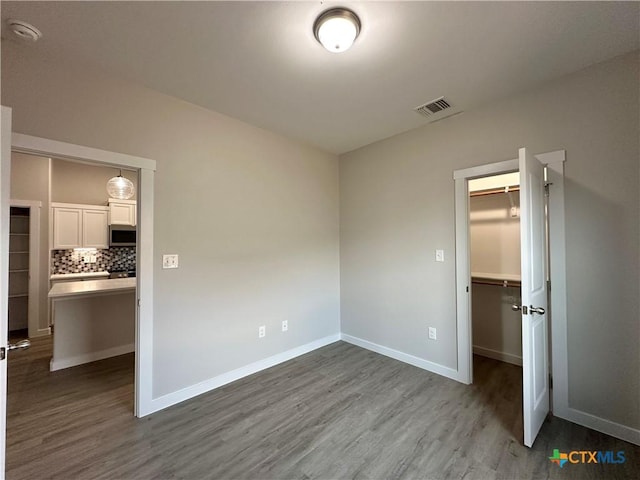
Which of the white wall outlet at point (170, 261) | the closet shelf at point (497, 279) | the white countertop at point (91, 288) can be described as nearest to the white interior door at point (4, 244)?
the white wall outlet at point (170, 261)

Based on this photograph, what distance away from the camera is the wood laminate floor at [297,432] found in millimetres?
1728

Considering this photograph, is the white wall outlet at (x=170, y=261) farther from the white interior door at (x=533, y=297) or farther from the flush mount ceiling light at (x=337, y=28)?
the white interior door at (x=533, y=297)

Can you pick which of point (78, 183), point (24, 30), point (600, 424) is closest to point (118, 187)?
point (78, 183)

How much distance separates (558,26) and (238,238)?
2.97 metres

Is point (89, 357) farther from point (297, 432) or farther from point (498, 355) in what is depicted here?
point (498, 355)

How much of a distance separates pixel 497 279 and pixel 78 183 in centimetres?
708

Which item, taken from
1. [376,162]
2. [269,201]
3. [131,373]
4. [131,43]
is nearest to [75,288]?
[131,373]

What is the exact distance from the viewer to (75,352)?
3.25 meters

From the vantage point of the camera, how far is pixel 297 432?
2.08 meters

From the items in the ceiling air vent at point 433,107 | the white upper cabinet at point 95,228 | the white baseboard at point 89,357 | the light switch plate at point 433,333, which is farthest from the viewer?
the white upper cabinet at point 95,228

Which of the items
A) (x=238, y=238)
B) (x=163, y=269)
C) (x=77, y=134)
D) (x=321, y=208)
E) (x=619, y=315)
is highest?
(x=77, y=134)

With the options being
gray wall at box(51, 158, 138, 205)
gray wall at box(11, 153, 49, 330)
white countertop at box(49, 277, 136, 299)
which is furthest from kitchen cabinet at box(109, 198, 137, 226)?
white countertop at box(49, 277, 136, 299)

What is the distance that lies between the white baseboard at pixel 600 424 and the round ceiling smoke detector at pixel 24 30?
15.2ft

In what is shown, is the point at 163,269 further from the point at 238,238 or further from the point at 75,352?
the point at 75,352
